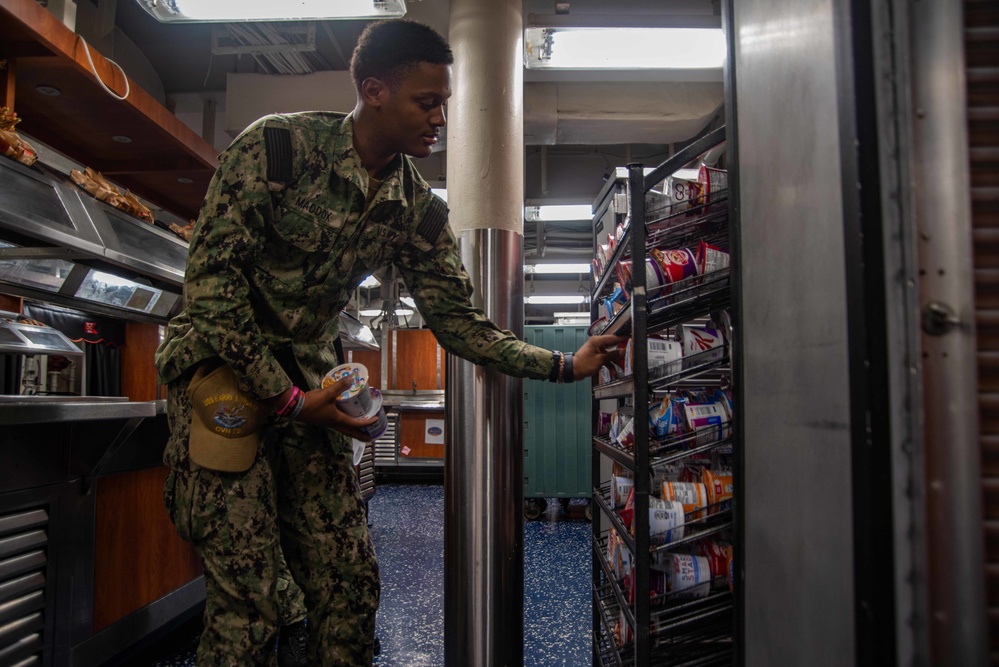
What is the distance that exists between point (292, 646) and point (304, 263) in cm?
156

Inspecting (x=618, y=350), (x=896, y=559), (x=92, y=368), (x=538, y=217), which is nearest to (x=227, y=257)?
(x=618, y=350)

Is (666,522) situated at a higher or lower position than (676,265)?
lower

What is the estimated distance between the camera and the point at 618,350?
1560 millimetres

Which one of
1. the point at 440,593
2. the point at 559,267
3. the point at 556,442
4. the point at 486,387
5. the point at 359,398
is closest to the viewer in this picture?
the point at 359,398

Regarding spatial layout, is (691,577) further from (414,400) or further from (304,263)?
(414,400)

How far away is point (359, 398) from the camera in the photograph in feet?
4.26

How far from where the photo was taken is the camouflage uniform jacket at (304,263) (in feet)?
3.96

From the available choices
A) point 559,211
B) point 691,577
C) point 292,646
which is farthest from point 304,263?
point 559,211

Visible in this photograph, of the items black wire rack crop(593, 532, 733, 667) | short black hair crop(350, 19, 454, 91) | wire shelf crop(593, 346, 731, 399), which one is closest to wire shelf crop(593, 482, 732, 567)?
black wire rack crop(593, 532, 733, 667)

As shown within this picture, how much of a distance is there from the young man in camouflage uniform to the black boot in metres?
0.86

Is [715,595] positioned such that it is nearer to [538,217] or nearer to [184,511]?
[184,511]

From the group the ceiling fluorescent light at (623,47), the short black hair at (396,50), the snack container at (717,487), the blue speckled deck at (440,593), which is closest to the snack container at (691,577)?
the snack container at (717,487)

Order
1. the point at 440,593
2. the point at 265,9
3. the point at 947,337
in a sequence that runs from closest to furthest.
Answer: the point at 947,337, the point at 265,9, the point at 440,593

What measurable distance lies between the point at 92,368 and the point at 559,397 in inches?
137
